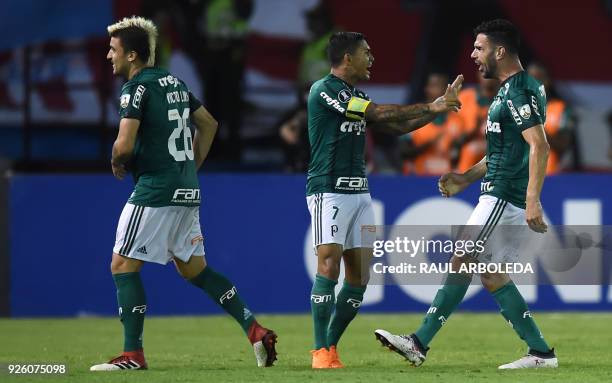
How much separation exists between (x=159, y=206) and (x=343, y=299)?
4.33ft

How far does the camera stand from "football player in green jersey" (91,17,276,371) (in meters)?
8.73

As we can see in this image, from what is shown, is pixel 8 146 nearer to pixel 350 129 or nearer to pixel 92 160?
pixel 92 160

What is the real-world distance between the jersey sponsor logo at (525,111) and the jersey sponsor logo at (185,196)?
2.13 meters

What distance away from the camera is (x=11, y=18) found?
1731 cm

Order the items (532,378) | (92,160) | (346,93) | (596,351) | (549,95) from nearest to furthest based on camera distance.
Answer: (532,378) < (346,93) < (596,351) < (549,95) < (92,160)

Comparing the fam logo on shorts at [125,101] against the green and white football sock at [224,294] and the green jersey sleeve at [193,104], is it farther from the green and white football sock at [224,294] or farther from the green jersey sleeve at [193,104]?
the green and white football sock at [224,294]

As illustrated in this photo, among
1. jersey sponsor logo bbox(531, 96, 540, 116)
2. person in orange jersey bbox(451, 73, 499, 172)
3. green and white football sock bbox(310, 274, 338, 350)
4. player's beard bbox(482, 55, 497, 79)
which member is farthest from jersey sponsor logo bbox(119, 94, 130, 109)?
person in orange jersey bbox(451, 73, 499, 172)

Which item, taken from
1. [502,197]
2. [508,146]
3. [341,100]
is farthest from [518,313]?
[341,100]

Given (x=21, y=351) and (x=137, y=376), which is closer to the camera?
(x=137, y=376)

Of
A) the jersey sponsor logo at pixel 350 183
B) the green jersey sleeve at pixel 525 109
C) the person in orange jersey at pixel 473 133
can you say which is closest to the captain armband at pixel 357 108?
the jersey sponsor logo at pixel 350 183

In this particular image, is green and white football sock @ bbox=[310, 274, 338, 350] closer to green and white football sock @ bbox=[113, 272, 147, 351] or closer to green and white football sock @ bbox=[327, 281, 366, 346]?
green and white football sock @ bbox=[327, 281, 366, 346]

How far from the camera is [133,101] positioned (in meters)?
8.66

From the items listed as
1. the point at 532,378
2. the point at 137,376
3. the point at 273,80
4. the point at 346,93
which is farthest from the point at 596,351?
the point at 273,80

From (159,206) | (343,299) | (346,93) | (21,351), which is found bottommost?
(21,351)
